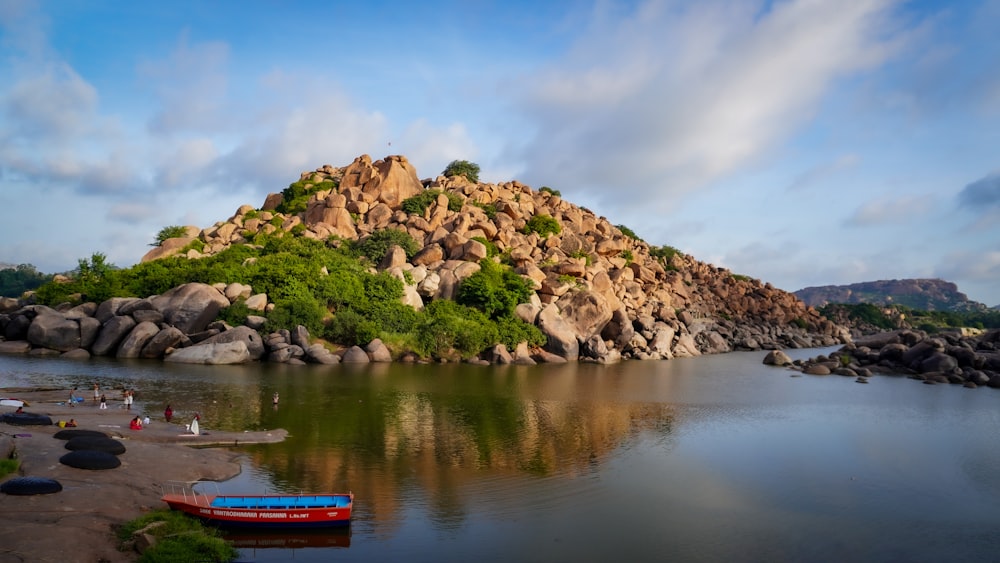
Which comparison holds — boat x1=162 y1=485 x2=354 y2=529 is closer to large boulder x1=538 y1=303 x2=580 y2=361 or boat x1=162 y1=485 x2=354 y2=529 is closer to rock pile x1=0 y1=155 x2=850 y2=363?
rock pile x1=0 y1=155 x2=850 y2=363

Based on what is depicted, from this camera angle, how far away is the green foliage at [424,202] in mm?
83938

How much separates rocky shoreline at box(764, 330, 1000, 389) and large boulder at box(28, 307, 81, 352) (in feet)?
222

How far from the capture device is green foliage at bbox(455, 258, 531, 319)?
66.4 metres

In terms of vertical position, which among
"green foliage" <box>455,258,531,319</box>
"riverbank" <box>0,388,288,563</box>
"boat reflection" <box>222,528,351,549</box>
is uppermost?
"green foliage" <box>455,258,531,319</box>

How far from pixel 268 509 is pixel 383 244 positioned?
192 ft

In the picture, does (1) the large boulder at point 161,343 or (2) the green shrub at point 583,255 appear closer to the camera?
(1) the large boulder at point 161,343

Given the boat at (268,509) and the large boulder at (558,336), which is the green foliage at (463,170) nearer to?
the large boulder at (558,336)

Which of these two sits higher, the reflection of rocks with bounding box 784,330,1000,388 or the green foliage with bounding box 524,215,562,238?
the green foliage with bounding box 524,215,562,238

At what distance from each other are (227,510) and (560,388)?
1279 inches

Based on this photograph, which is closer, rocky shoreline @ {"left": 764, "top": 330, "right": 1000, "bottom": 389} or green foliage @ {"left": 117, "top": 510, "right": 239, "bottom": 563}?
green foliage @ {"left": 117, "top": 510, "right": 239, "bottom": 563}

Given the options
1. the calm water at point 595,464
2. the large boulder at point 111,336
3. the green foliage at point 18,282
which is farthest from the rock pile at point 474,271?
the green foliage at point 18,282

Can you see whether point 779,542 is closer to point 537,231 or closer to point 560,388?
point 560,388

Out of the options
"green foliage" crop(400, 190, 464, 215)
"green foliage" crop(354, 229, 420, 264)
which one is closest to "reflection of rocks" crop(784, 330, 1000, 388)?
"green foliage" crop(354, 229, 420, 264)

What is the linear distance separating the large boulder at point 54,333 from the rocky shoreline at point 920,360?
222 feet
